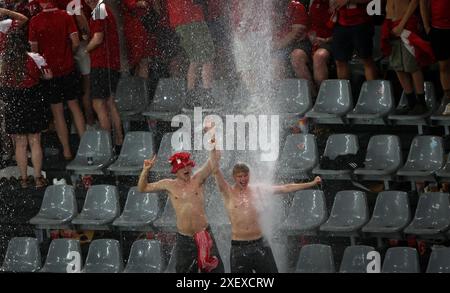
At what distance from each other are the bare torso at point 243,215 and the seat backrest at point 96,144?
1.10 m

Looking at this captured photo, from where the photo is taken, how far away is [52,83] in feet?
46.4

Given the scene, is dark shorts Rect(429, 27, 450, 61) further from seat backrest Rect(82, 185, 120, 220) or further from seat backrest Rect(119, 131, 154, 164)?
seat backrest Rect(82, 185, 120, 220)

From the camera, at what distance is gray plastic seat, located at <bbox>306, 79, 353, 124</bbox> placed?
13578 mm

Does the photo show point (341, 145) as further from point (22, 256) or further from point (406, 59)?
point (22, 256)

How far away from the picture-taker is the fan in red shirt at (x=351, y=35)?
532 inches

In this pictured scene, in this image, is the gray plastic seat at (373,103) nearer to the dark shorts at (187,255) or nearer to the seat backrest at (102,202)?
the dark shorts at (187,255)

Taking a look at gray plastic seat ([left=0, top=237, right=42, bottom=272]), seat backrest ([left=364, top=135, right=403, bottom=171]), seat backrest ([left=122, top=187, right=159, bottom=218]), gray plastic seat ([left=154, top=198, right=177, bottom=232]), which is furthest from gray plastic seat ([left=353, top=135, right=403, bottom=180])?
gray plastic seat ([left=0, top=237, right=42, bottom=272])

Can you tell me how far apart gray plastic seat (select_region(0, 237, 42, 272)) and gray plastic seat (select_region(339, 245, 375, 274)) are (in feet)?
6.98

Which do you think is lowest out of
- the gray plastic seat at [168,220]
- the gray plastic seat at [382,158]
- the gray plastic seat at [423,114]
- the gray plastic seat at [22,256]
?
the gray plastic seat at [22,256]

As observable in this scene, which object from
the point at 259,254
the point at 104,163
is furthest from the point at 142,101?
the point at 259,254

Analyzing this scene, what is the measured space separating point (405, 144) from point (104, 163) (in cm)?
208
